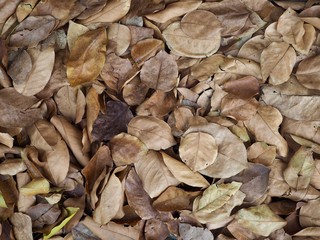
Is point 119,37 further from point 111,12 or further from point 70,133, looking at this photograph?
point 70,133

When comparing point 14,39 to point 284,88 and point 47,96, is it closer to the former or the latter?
point 47,96

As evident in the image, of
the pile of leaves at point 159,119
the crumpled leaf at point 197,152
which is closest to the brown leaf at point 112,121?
the pile of leaves at point 159,119

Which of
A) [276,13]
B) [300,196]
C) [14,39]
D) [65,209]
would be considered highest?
[14,39]

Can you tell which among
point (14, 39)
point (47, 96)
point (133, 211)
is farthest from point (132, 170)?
point (14, 39)

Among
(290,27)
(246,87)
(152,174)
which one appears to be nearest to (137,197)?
(152,174)

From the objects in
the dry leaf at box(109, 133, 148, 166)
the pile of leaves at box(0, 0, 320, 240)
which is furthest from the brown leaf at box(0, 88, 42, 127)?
the dry leaf at box(109, 133, 148, 166)
